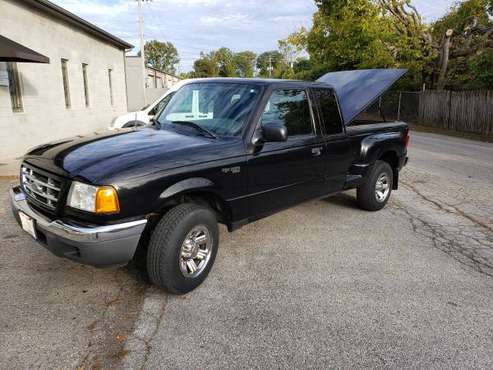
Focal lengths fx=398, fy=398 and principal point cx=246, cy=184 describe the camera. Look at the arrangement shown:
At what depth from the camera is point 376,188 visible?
6086mm

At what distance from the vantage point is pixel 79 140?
12.8ft

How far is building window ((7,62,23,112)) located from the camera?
10.5 m

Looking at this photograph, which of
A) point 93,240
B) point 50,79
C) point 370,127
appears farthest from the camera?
point 50,79

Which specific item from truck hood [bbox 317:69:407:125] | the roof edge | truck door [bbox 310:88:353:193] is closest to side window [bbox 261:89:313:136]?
truck door [bbox 310:88:353:193]

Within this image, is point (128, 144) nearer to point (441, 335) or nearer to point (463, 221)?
point (441, 335)

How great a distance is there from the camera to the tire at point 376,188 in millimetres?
5875

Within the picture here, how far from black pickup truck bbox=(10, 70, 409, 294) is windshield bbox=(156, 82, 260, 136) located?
14mm

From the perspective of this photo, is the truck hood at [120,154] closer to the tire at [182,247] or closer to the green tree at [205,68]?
the tire at [182,247]

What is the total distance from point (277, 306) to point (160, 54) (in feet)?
366

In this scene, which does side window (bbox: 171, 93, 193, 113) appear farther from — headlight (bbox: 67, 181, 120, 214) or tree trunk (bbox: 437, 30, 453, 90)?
tree trunk (bbox: 437, 30, 453, 90)

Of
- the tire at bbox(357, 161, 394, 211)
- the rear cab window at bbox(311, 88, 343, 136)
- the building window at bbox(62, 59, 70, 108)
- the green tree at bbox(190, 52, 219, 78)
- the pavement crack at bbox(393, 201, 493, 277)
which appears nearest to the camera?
the pavement crack at bbox(393, 201, 493, 277)

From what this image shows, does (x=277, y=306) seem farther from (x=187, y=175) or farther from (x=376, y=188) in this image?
(x=376, y=188)

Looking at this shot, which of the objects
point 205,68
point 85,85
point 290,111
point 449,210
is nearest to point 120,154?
point 290,111

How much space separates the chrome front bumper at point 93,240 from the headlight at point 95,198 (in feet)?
0.44
